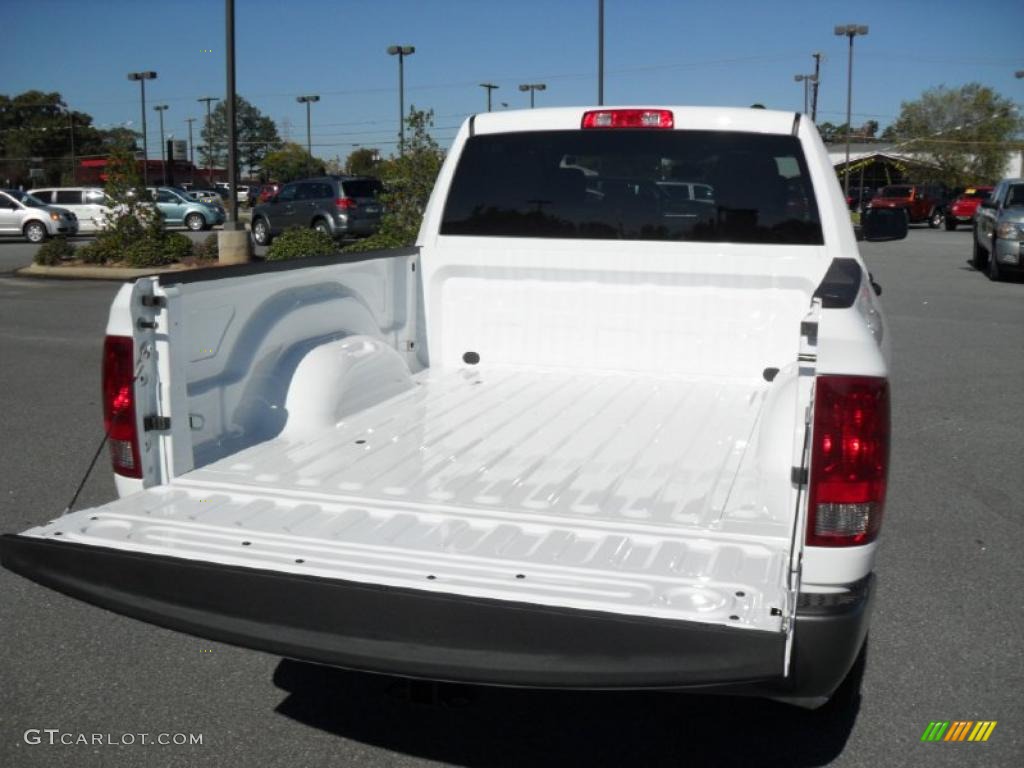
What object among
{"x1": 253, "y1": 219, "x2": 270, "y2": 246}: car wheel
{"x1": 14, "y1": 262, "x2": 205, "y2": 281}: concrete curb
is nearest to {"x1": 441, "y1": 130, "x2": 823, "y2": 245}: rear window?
{"x1": 14, "y1": 262, "x2": 205, "y2": 281}: concrete curb

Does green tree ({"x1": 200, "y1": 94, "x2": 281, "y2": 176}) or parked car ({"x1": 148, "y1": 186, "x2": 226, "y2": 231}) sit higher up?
green tree ({"x1": 200, "y1": 94, "x2": 281, "y2": 176})

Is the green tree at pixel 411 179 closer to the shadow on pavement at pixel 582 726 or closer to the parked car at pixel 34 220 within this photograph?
the shadow on pavement at pixel 582 726

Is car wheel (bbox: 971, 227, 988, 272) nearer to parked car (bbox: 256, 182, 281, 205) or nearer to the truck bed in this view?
the truck bed

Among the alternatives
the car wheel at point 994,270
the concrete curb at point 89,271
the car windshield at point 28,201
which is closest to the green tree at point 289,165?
the car windshield at point 28,201

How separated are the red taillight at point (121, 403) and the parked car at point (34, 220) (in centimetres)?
3118

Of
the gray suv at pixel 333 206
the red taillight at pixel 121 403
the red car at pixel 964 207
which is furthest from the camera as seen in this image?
the red car at pixel 964 207

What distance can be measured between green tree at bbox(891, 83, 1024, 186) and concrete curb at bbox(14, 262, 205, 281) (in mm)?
54478

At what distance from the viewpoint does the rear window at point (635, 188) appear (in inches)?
187

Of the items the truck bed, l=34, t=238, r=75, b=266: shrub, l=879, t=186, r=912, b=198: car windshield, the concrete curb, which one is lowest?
the concrete curb

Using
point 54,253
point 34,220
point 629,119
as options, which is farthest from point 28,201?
point 629,119

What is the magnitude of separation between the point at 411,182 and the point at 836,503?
13495 mm

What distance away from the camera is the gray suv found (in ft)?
86.0

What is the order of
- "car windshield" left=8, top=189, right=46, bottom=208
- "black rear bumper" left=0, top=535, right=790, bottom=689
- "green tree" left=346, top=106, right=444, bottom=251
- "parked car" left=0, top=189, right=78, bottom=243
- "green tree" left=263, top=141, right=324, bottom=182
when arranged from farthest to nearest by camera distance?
"green tree" left=263, top=141, right=324, bottom=182 → "car windshield" left=8, top=189, right=46, bottom=208 → "parked car" left=0, top=189, right=78, bottom=243 → "green tree" left=346, top=106, right=444, bottom=251 → "black rear bumper" left=0, top=535, right=790, bottom=689

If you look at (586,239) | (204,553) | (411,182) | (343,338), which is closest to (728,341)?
(586,239)
